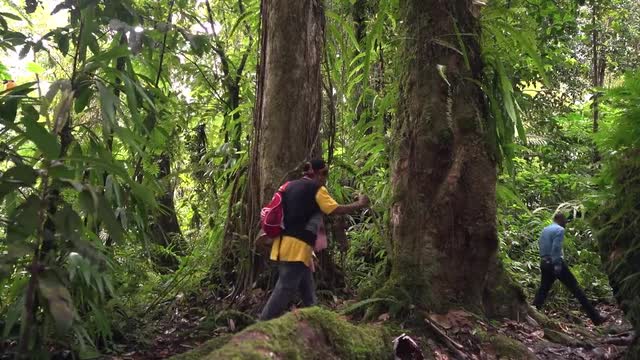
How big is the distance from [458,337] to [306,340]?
1800mm

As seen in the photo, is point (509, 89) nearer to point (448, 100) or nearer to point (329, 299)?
point (448, 100)

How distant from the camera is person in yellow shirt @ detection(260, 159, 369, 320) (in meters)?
5.13

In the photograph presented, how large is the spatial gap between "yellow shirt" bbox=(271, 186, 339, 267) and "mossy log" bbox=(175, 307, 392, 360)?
1334 millimetres

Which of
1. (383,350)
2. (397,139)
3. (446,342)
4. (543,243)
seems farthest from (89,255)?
(543,243)

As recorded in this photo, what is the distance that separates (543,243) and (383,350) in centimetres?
569

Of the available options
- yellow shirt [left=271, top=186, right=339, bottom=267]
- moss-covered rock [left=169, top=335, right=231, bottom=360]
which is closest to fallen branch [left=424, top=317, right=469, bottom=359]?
yellow shirt [left=271, top=186, right=339, bottom=267]

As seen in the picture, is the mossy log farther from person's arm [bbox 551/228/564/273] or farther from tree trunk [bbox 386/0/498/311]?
person's arm [bbox 551/228/564/273]

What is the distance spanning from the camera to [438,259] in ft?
16.9

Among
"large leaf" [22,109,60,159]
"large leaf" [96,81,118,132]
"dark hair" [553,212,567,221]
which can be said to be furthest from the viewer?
"dark hair" [553,212,567,221]

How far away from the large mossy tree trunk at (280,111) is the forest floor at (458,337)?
703 millimetres

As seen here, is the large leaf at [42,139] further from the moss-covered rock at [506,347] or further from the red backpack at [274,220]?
the moss-covered rock at [506,347]

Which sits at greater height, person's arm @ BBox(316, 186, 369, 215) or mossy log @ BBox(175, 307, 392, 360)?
person's arm @ BBox(316, 186, 369, 215)

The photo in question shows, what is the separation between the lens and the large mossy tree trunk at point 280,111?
250 inches

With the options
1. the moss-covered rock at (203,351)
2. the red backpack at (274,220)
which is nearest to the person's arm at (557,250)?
the red backpack at (274,220)
